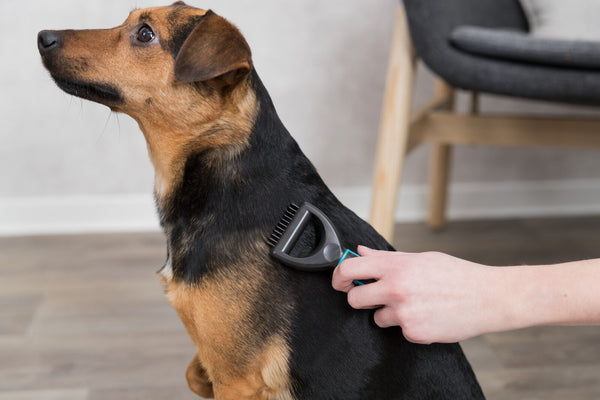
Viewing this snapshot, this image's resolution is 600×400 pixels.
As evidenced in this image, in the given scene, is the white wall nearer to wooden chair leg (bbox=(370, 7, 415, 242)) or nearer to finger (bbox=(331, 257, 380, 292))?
wooden chair leg (bbox=(370, 7, 415, 242))

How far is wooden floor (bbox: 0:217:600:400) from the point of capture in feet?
5.19

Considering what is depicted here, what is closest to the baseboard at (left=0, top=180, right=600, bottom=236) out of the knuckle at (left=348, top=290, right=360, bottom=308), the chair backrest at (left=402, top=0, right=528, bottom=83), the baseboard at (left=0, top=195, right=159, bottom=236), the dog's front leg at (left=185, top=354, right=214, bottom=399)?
the baseboard at (left=0, top=195, right=159, bottom=236)

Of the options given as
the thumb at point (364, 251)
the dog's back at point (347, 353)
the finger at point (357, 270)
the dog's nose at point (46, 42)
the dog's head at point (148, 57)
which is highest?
the dog's nose at point (46, 42)

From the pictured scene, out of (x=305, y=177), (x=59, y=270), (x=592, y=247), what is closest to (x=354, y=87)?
(x=592, y=247)

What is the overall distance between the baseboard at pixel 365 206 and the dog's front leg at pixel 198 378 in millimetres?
1301

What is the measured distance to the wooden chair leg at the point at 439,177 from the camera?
2.27 metres

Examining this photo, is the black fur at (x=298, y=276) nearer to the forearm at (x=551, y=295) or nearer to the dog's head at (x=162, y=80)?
the dog's head at (x=162, y=80)

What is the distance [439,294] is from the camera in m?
0.81

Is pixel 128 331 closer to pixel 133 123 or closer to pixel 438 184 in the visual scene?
pixel 133 123

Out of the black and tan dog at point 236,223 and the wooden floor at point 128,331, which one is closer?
the black and tan dog at point 236,223

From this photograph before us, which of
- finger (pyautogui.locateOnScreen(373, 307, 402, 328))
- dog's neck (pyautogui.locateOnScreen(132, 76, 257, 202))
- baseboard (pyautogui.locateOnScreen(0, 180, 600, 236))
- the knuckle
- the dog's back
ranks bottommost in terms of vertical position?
baseboard (pyautogui.locateOnScreen(0, 180, 600, 236))

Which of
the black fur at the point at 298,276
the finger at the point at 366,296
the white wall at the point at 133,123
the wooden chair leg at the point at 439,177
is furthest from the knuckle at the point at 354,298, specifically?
the white wall at the point at 133,123

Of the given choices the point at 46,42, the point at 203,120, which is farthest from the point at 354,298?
the point at 46,42

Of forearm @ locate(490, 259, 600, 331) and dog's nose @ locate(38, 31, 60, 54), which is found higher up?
dog's nose @ locate(38, 31, 60, 54)
